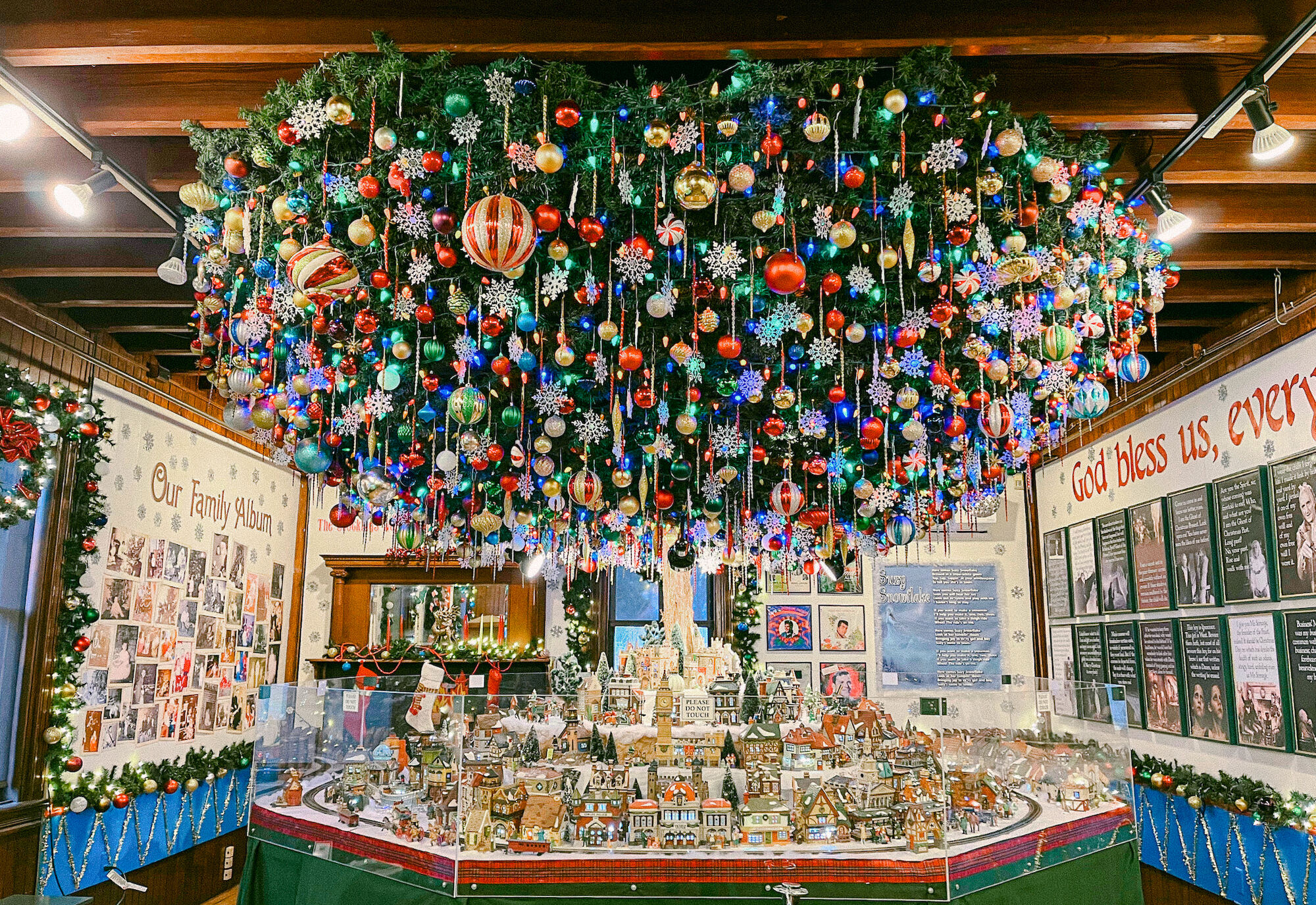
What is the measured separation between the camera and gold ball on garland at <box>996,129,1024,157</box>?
298 centimetres

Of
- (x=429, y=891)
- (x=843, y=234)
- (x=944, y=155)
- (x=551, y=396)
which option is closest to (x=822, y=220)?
(x=843, y=234)

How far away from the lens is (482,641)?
8742mm

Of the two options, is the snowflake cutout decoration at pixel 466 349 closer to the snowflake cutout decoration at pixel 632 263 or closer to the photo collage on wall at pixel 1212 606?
the snowflake cutout decoration at pixel 632 263

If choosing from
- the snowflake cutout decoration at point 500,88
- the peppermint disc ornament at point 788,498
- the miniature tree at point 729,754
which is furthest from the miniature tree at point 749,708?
the snowflake cutout decoration at point 500,88

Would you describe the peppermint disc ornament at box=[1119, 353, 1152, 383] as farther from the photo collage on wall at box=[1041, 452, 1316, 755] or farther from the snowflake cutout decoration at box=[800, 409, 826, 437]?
the photo collage on wall at box=[1041, 452, 1316, 755]

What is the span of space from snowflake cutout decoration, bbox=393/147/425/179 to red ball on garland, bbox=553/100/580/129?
50 centimetres

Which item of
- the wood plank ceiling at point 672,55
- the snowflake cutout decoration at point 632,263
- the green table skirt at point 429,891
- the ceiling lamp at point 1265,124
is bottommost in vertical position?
the green table skirt at point 429,891

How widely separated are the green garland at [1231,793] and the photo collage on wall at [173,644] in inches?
271

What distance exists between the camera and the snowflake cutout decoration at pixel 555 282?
135 inches

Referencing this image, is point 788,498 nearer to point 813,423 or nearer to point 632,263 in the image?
point 813,423

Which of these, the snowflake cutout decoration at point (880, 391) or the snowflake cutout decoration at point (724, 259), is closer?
the snowflake cutout decoration at point (724, 259)

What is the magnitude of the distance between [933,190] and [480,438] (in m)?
2.53

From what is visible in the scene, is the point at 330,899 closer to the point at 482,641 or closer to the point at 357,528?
the point at 482,641

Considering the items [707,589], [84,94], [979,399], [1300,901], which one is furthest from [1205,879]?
[84,94]
